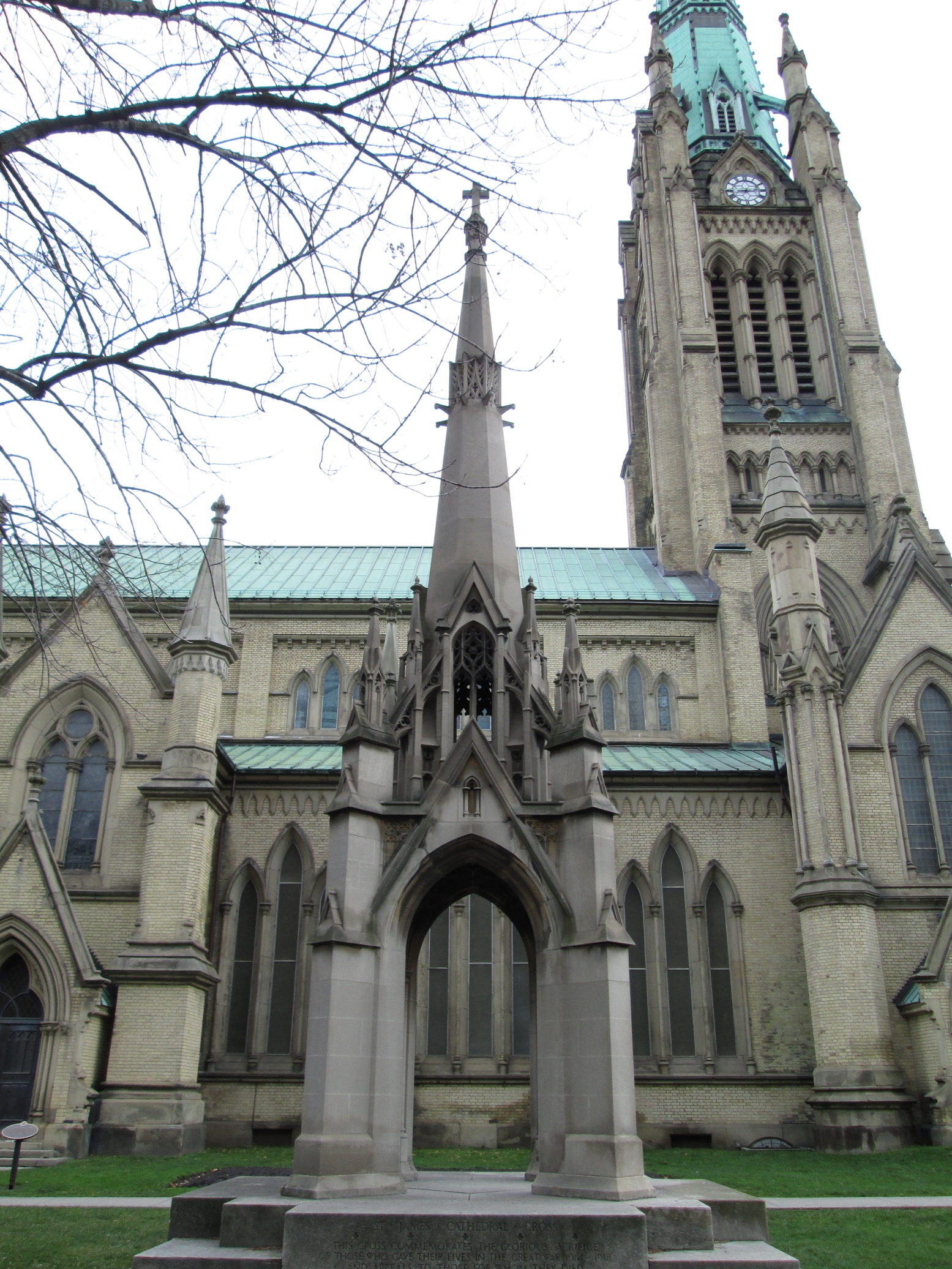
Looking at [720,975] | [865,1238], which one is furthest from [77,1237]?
[720,975]

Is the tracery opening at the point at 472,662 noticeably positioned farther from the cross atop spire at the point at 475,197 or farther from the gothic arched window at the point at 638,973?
the gothic arched window at the point at 638,973

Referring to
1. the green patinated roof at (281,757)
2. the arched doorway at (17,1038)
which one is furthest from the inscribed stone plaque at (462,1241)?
the green patinated roof at (281,757)

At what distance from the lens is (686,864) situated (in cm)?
2530

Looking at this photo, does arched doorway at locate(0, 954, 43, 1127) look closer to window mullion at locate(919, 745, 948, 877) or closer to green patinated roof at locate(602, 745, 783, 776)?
green patinated roof at locate(602, 745, 783, 776)

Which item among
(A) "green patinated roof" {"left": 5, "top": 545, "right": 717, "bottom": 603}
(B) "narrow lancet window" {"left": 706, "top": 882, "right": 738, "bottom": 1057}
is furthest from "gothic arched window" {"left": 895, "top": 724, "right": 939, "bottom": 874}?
(A) "green patinated roof" {"left": 5, "top": 545, "right": 717, "bottom": 603}

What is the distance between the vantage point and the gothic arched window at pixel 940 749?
2486 cm

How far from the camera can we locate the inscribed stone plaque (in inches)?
327

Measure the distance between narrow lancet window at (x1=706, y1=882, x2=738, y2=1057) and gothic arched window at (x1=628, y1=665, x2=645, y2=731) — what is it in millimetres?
5908

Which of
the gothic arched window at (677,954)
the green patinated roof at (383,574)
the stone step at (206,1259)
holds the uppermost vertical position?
the green patinated roof at (383,574)

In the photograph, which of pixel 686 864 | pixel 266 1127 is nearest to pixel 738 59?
pixel 686 864

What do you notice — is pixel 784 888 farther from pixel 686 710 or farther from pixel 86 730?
pixel 86 730

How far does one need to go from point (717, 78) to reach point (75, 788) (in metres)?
44.6

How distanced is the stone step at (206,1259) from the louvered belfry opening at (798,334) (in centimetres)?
3718

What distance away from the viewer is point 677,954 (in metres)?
24.7
